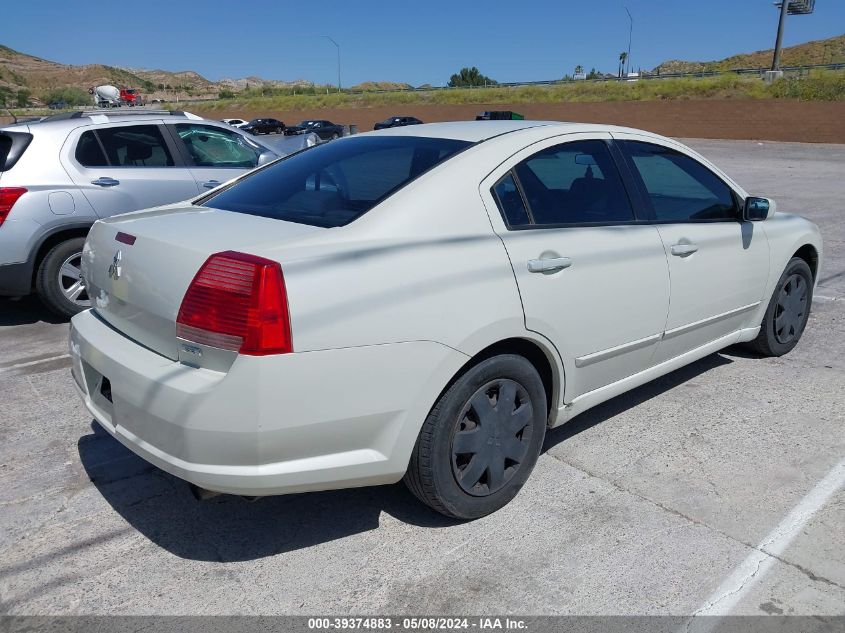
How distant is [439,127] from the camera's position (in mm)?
3799

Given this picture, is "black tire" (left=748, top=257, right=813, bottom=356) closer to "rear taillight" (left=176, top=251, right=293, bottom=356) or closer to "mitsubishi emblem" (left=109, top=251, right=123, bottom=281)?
"rear taillight" (left=176, top=251, right=293, bottom=356)

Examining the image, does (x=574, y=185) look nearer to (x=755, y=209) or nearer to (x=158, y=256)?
(x=755, y=209)

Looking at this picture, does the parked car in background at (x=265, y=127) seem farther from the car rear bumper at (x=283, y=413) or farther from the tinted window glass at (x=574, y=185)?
the car rear bumper at (x=283, y=413)

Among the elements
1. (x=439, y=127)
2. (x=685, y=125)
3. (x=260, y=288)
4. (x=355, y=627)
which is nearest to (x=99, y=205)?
(x=439, y=127)

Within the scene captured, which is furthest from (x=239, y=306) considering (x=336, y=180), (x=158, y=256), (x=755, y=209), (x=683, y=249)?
(x=755, y=209)

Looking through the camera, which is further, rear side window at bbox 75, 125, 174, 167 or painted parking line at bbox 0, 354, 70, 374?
rear side window at bbox 75, 125, 174, 167

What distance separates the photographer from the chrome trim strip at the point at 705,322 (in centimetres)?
390

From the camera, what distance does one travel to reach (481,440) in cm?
301

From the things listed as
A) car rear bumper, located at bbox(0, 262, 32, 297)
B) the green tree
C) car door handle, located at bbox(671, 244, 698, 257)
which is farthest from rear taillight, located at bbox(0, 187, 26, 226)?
the green tree

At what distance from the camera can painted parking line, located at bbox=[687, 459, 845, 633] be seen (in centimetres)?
259

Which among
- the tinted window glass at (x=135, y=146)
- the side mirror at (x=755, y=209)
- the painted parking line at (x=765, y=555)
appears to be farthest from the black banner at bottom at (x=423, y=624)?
the tinted window glass at (x=135, y=146)

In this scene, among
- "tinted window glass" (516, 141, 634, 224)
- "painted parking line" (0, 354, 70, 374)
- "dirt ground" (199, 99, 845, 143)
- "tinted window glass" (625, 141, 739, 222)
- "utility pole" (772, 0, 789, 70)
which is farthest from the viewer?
"utility pole" (772, 0, 789, 70)

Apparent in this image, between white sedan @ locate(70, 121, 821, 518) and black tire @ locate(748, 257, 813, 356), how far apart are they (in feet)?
3.29

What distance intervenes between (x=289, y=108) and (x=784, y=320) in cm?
6999
